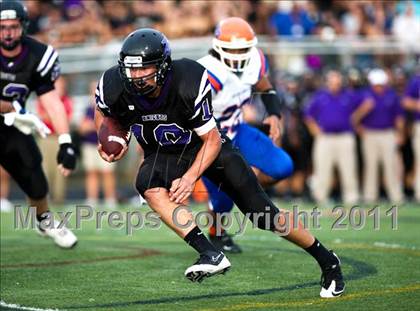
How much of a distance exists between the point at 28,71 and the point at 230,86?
1661 millimetres

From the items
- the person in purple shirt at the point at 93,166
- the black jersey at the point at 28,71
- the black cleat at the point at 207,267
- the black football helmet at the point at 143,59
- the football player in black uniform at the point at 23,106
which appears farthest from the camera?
the person in purple shirt at the point at 93,166

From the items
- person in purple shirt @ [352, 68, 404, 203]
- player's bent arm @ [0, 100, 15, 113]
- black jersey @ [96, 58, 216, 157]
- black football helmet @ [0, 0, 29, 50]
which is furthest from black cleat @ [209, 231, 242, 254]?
person in purple shirt @ [352, 68, 404, 203]

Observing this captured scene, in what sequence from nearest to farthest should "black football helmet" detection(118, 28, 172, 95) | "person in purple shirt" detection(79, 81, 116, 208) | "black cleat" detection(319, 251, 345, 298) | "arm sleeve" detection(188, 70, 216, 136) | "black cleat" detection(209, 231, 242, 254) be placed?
"black football helmet" detection(118, 28, 172, 95)
"arm sleeve" detection(188, 70, 216, 136)
"black cleat" detection(319, 251, 345, 298)
"black cleat" detection(209, 231, 242, 254)
"person in purple shirt" detection(79, 81, 116, 208)

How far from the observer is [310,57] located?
14.6 meters

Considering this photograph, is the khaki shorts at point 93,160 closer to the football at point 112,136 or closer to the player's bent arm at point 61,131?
the player's bent arm at point 61,131

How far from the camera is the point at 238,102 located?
734 cm

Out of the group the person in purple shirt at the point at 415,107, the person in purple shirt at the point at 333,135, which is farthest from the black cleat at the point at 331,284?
the person in purple shirt at the point at 415,107

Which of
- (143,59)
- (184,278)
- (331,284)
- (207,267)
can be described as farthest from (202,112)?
(184,278)

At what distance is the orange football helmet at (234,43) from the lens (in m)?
7.09

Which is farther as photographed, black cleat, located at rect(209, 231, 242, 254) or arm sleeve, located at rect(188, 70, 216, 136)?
black cleat, located at rect(209, 231, 242, 254)

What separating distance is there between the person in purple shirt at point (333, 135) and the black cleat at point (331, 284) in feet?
26.0

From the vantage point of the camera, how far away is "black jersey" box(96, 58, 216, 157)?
5250mm

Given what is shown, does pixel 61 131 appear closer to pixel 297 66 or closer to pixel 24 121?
pixel 24 121

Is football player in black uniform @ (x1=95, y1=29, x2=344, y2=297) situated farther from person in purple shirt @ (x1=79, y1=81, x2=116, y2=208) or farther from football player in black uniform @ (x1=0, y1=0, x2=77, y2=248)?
person in purple shirt @ (x1=79, y1=81, x2=116, y2=208)
